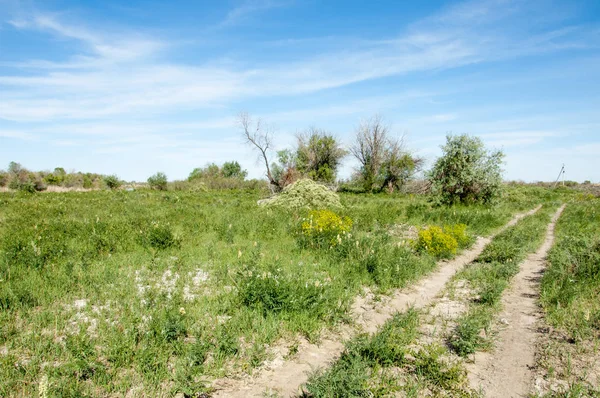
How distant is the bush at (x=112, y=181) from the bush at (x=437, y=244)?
4375cm

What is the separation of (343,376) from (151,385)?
2.05 meters

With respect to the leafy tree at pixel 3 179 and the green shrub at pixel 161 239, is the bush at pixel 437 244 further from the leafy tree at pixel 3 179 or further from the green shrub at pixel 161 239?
the leafy tree at pixel 3 179

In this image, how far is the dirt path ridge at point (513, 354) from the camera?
3.89 m

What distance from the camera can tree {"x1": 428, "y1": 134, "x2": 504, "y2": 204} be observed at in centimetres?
2075

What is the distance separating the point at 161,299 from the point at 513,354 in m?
5.24

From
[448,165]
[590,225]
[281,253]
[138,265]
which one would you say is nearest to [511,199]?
[448,165]

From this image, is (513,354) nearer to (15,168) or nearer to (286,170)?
(286,170)

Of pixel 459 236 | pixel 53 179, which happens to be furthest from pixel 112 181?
pixel 459 236

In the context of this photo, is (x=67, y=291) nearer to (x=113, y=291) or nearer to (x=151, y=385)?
(x=113, y=291)

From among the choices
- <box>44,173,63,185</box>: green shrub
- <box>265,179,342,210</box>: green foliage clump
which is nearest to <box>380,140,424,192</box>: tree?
<box>265,179,342,210</box>: green foliage clump

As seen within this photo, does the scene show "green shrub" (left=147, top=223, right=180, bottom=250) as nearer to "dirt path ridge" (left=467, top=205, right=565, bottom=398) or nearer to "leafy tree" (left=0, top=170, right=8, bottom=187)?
"dirt path ridge" (left=467, top=205, right=565, bottom=398)

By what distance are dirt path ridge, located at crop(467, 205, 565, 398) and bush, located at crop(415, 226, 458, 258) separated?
233 centimetres

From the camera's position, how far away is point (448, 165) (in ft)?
70.4

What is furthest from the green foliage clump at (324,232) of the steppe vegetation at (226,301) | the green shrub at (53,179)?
the green shrub at (53,179)
